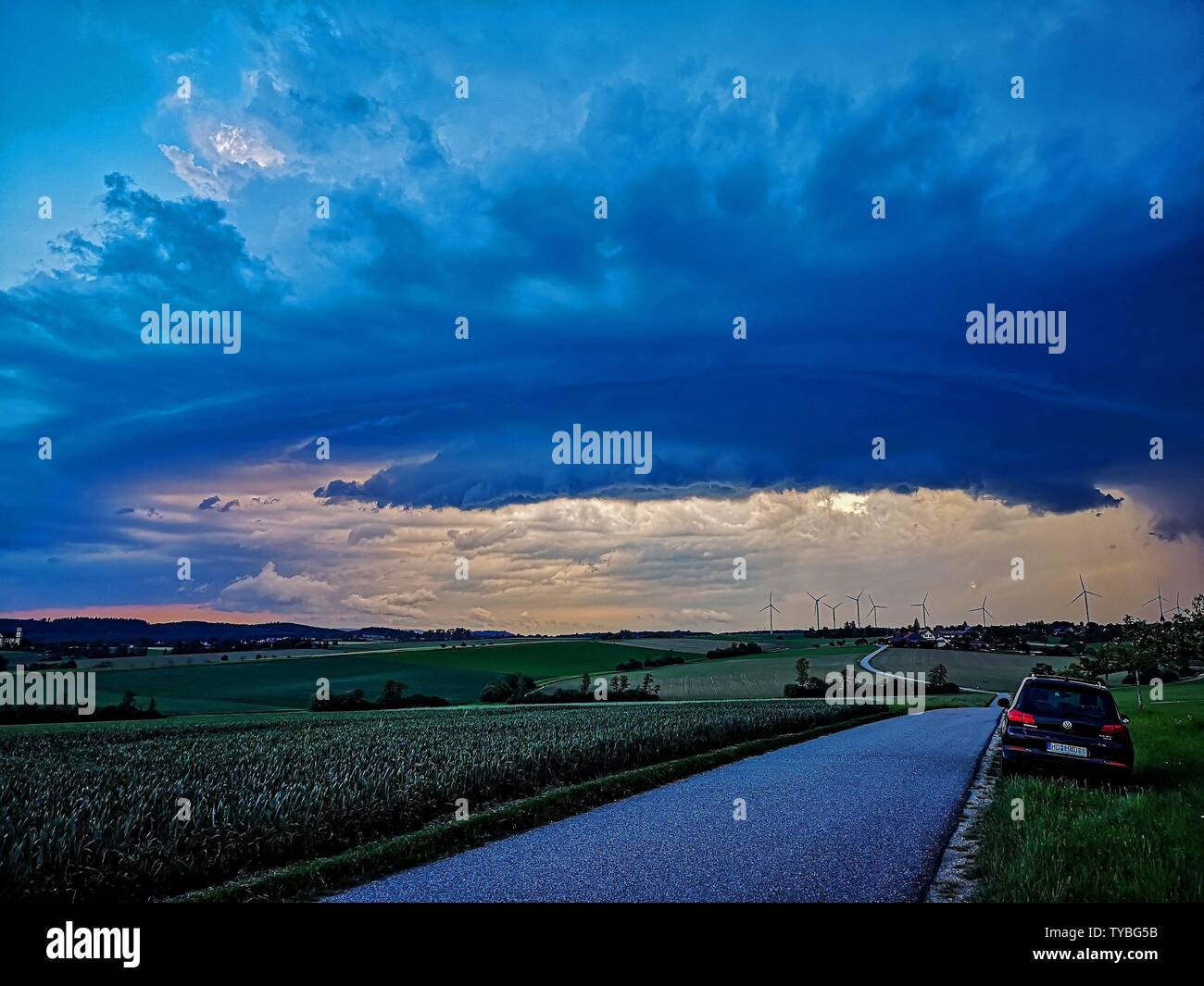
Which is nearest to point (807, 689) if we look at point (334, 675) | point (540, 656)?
point (334, 675)

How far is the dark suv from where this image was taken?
1365cm

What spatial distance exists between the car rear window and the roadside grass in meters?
1.21

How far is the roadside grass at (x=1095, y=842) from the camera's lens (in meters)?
7.22

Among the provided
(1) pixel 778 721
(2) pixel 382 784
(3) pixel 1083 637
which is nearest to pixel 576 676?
(1) pixel 778 721

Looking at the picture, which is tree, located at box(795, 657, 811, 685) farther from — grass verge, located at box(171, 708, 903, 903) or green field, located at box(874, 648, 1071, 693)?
grass verge, located at box(171, 708, 903, 903)

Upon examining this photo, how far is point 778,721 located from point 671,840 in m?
20.2

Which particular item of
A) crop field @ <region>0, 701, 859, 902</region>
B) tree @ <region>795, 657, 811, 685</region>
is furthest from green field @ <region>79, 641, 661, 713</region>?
crop field @ <region>0, 701, 859, 902</region>

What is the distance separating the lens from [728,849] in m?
8.75

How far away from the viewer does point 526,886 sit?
24.2ft

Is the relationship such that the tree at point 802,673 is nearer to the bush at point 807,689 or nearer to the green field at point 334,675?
the bush at point 807,689

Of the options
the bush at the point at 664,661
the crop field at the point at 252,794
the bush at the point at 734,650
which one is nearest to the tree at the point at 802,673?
the bush at the point at 664,661

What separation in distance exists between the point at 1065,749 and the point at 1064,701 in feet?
3.18

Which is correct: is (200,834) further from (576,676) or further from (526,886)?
(576,676)

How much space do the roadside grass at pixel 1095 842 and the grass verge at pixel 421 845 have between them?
5658mm
